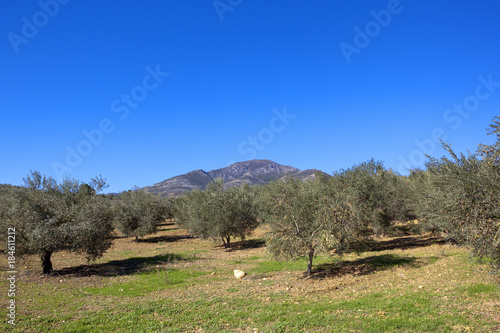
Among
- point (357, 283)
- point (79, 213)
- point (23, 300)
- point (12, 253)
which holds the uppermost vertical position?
point (79, 213)

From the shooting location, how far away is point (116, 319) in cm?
1226

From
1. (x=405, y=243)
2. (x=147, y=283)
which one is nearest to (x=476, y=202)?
(x=147, y=283)

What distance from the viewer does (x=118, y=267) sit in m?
25.6

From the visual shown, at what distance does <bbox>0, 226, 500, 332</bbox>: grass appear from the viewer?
10508 millimetres

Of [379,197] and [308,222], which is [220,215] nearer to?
[379,197]

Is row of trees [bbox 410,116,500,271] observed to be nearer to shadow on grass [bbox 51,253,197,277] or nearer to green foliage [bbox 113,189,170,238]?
shadow on grass [bbox 51,253,197,277]

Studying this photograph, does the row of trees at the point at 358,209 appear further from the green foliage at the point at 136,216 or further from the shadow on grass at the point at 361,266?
the green foliage at the point at 136,216

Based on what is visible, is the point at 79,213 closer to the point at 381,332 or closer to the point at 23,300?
the point at 23,300

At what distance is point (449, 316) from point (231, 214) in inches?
1133

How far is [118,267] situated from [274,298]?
17.3 metres

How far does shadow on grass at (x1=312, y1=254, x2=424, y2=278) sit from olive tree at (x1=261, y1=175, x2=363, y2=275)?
1.50 meters

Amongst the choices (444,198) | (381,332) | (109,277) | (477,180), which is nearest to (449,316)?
(381,332)

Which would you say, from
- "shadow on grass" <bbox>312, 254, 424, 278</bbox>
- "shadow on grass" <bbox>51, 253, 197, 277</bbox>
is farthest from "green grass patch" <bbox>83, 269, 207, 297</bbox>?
"shadow on grass" <bbox>312, 254, 424, 278</bbox>

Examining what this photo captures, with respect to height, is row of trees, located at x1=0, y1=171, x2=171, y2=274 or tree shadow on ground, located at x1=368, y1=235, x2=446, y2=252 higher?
row of trees, located at x1=0, y1=171, x2=171, y2=274
